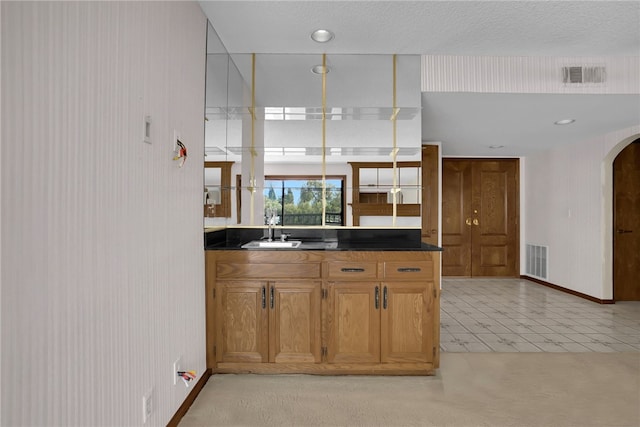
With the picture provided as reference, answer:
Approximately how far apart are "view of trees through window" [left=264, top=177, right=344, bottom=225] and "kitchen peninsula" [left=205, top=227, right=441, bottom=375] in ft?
1.80

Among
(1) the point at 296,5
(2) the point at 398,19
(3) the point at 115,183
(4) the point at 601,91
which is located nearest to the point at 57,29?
(3) the point at 115,183

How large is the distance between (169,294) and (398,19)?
87.1 inches

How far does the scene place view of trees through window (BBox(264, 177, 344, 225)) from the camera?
3.02m

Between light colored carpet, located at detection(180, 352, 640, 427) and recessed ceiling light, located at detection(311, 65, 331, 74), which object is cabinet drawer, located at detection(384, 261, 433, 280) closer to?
light colored carpet, located at detection(180, 352, 640, 427)

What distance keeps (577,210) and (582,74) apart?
2788mm

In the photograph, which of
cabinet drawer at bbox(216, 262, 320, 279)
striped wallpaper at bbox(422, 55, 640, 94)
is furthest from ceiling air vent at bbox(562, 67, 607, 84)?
cabinet drawer at bbox(216, 262, 320, 279)

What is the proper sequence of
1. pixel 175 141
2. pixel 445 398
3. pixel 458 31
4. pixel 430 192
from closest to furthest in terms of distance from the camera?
pixel 175 141 → pixel 445 398 → pixel 458 31 → pixel 430 192

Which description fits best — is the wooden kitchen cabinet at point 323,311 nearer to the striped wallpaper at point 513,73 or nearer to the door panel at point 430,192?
the striped wallpaper at point 513,73

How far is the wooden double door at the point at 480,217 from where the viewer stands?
21.2ft

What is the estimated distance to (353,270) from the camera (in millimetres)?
2518

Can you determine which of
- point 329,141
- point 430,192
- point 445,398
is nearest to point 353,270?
point 445,398

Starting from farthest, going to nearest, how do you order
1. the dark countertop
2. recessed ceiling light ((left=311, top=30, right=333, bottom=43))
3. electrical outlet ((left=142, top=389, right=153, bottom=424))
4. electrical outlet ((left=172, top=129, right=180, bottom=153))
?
the dark countertop < recessed ceiling light ((left=311, top=30, right=333, bottom=43)) < electrical outlet ((left=172, top=129, right=180, bottom=153)) < electrical outlet ((left=142, top=389, right=153, bottom=424))

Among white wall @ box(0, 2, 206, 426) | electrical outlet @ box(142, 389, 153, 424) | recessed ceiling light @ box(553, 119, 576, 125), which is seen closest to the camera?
white wall @ box(0, 2, 206, 426)

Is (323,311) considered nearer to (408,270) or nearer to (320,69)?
(408,270)
